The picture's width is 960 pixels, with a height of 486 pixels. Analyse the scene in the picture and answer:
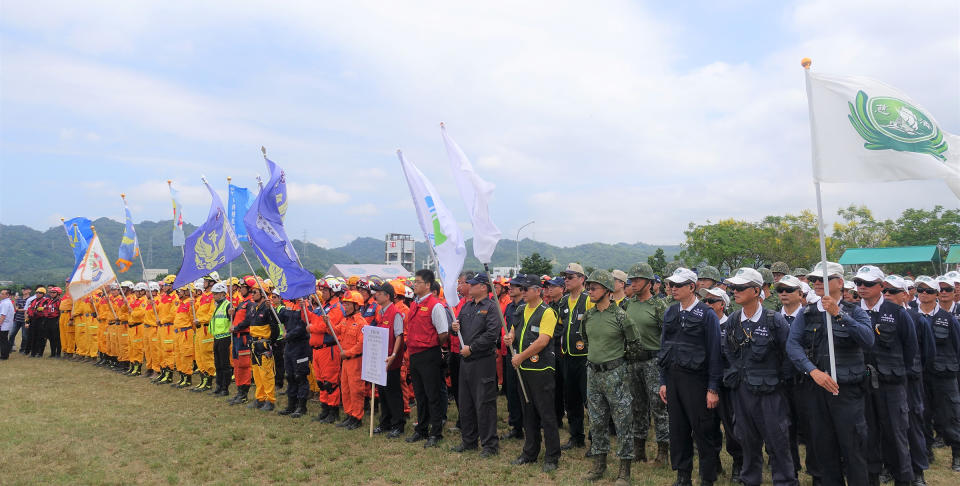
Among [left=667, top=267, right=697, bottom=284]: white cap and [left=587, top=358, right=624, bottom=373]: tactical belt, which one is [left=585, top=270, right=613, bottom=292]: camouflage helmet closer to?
[left=667, top=267, right=697, bottom=284]: white cap

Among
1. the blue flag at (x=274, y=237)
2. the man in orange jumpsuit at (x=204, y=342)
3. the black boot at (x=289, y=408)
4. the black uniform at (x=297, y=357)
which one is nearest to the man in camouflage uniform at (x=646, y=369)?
the blue flag at (x=274, y=237)

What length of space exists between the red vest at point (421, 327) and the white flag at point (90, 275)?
1008cm

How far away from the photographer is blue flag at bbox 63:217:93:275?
15508mm

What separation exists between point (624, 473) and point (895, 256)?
39.5 meters

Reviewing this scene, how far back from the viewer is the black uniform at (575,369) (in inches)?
320

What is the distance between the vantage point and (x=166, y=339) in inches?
533

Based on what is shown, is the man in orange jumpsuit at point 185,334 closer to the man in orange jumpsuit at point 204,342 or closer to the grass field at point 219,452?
the man in orange jumpsuit at point 204,342

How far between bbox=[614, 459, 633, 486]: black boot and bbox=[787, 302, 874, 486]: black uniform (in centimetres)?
186

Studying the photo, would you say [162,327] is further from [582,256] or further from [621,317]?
[582,256]

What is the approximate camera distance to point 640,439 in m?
7.29

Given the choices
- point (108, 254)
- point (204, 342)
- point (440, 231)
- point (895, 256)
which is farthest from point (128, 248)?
point (108, 254)

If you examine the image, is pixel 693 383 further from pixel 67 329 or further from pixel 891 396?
pixel 67 329

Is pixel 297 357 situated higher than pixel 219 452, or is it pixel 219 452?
pixel 297 357

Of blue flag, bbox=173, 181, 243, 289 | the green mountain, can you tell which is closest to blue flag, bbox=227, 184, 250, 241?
blue flag, bbox=173, 181, 243, 289
